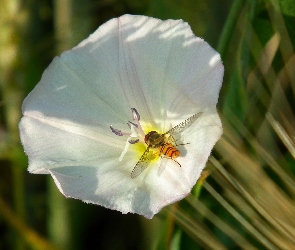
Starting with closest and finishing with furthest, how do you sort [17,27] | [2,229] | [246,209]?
[246,209] → [17,27] → [2,229]

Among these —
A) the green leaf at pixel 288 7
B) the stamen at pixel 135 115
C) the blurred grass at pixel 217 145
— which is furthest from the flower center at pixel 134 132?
the green leaf at pixel 288 7

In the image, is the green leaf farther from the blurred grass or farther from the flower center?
the flower center

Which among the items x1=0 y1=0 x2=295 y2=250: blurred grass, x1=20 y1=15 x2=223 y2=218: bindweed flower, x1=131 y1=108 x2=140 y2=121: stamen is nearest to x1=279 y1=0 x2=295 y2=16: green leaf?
x1=0 y1=0 x2=295 y2=250: blurred grass

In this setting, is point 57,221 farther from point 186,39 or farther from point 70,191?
point 186,39

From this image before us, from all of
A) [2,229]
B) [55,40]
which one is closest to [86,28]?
[55,40]

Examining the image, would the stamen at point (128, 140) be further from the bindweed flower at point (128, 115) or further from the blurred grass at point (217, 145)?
the blurred grass at point (217, 145)

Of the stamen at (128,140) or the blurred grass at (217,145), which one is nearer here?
the blurred grass at (217,145)

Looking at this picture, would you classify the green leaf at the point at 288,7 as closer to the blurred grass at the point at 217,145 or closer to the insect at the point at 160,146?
the blurred grass at the point at 217,145

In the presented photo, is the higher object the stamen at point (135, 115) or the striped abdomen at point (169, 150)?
the stamen at point (135, 115)
